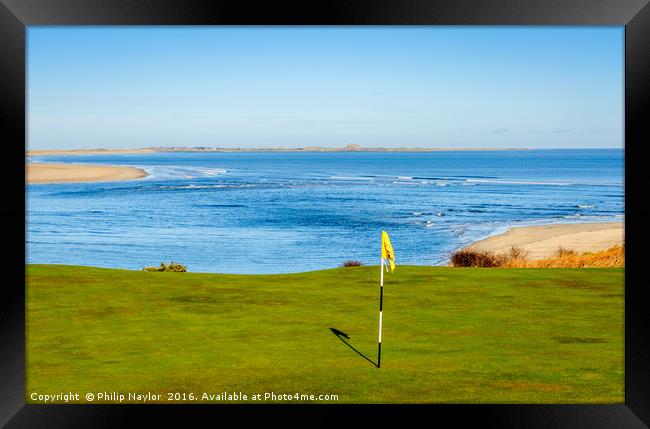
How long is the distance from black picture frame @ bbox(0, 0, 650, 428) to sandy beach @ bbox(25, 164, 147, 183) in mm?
50591

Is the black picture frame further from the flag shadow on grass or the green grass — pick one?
the flag shadow on grass

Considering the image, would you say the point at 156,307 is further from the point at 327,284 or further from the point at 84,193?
the point at 84,193

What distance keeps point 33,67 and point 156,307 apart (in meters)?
77.3

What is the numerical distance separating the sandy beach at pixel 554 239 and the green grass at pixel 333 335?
13.5 m

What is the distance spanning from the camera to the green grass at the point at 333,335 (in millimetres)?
5809

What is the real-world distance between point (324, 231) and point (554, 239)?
10.00 metres

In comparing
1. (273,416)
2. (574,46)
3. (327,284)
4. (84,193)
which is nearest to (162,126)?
(84,193)

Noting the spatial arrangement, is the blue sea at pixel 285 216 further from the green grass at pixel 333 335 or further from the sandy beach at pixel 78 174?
the green grass at pixel 333 335

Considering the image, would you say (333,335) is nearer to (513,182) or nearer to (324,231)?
(324,231)

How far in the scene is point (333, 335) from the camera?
24.4 feet

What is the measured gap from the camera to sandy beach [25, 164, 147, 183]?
56.3 m

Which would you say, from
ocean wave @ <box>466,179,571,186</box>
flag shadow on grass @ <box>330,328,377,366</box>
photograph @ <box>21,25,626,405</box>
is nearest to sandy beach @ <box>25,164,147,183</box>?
photograph @ <box>21,25,626,405</box>

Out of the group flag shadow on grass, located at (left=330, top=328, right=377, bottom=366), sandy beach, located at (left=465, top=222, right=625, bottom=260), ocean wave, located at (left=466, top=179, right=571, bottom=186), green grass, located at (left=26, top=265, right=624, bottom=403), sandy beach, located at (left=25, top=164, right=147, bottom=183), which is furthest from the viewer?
ocean wave, located at (left=466, top=179, right=571, bottom=186)

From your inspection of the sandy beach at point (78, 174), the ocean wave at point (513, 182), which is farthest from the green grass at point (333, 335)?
the ocean wave at point (513, 182)
